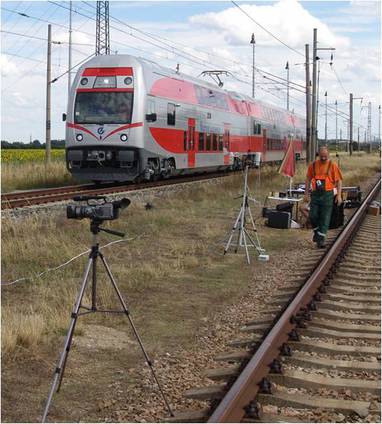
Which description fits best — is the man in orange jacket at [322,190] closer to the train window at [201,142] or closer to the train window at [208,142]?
the train window at [201,142]

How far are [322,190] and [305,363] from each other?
22.5ft

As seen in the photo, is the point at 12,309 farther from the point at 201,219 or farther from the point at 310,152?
→ the point at 310,152

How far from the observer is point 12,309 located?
285 inches

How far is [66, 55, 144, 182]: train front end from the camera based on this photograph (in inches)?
812


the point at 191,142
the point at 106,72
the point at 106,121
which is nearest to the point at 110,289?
the point at 106,121

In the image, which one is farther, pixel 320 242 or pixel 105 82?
pixel 105 82

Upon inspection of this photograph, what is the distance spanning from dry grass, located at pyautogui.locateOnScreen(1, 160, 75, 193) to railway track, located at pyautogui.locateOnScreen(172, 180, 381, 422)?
17055 millimetres

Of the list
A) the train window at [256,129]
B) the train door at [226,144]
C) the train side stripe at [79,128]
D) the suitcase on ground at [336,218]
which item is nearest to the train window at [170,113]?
the train side stripe at [79,128]

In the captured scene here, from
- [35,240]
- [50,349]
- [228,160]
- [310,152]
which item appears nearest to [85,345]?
[50,349]

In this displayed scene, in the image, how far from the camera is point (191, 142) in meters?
25.5

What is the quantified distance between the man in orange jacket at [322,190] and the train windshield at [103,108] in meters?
9.57

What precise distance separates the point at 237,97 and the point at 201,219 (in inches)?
734

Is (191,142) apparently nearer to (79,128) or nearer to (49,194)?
(79,128)

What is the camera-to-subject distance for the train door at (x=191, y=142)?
25.2m
